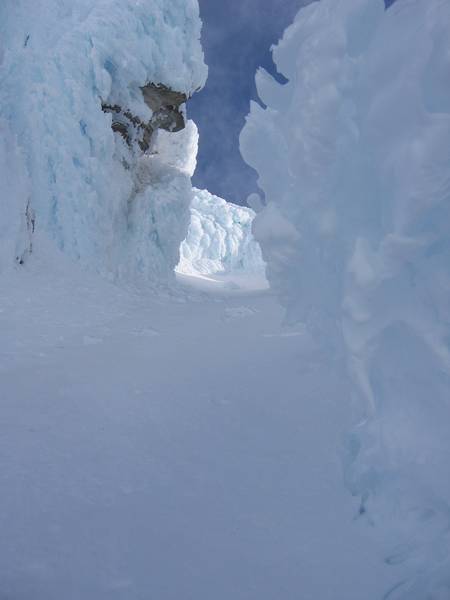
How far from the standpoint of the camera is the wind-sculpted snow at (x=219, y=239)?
26.6 m

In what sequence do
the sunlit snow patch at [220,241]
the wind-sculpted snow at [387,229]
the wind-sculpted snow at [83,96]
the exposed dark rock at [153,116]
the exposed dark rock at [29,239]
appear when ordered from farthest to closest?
1. the sunlit snow patch at [220,241]
2. the exposed dark rock at [153,116]
3. the wind-sculpted snow at [83,96]
4. the exposed dark rock at [29,239]
5. the wind-sculpted snow at [387,229]

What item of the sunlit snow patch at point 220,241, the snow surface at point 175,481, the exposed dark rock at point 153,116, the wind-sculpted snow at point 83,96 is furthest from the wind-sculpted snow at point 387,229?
the sunlit snow patch at point 220,241

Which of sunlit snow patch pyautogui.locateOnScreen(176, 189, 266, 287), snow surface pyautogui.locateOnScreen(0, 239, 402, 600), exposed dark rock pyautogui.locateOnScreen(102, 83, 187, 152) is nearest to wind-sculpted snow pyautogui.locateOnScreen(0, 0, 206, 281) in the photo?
exposed dark rock pyautogui.locateOnScreen(102, 83, 187, 152)

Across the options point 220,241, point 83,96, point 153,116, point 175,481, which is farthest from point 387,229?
point 220,241

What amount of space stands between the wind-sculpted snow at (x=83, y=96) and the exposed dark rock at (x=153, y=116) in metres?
0.07

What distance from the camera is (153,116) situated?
33.3ft

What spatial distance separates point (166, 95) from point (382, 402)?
960 cm

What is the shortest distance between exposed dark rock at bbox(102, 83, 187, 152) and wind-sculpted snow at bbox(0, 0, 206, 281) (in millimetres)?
74

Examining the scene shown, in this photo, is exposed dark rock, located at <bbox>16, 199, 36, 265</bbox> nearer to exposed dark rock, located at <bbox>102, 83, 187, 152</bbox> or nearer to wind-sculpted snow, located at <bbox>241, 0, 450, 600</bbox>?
exposed dark rock, located at <bbox>102, 83, 187, 152</bbox>

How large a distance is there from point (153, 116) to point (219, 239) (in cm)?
1727

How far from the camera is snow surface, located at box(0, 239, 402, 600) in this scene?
51.5 inches

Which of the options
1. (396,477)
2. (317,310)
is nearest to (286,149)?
(317,310)

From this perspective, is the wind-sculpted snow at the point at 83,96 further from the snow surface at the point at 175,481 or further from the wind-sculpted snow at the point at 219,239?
the wind-sculpted snow at the point at 219,239

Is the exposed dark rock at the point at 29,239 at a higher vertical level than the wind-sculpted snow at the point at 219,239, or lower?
higher
